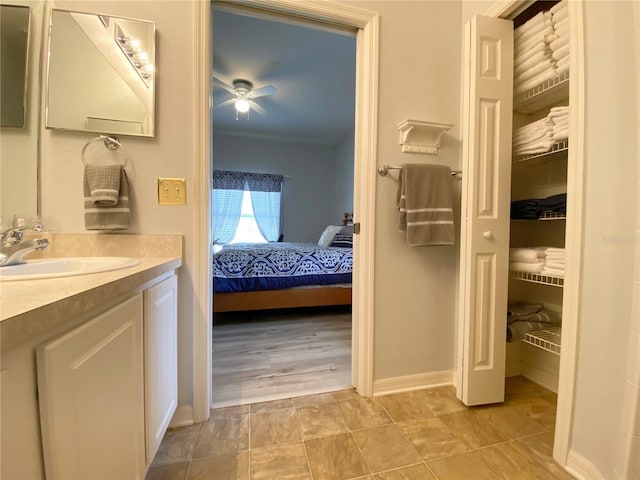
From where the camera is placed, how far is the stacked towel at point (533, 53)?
54.3 inches

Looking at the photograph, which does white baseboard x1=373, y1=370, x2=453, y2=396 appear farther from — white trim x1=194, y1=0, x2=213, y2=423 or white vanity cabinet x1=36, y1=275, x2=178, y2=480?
white vanity cabinet x1=36, y1=275, x2=178, y2=480

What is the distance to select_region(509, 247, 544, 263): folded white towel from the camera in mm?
1459

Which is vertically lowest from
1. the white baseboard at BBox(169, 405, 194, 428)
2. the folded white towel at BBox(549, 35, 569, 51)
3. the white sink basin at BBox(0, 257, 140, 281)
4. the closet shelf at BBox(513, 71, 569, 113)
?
the white baseboard at BBox(169, 405, 194, 428)

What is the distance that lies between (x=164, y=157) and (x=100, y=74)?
1.51ft

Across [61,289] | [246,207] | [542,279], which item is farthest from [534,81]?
[246,207]

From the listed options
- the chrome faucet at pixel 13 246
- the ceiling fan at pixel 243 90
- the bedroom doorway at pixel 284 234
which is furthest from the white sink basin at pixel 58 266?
the ceiling fan at pixel 243 90

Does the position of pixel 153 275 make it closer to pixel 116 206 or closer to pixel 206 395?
pixel 116 206

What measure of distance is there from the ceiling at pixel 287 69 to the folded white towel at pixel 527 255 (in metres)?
1.59

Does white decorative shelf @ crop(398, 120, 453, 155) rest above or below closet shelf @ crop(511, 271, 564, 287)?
above

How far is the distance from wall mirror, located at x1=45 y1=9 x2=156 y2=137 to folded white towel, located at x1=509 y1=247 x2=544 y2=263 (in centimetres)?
203

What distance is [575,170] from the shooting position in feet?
3.57

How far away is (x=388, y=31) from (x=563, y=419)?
82.9 inches

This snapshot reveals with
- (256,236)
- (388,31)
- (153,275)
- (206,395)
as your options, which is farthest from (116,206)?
(256,236)

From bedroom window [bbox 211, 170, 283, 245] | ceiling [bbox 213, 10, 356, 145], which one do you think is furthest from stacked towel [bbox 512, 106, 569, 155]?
bedroom window [bbox 211, 170, 283, 245]
